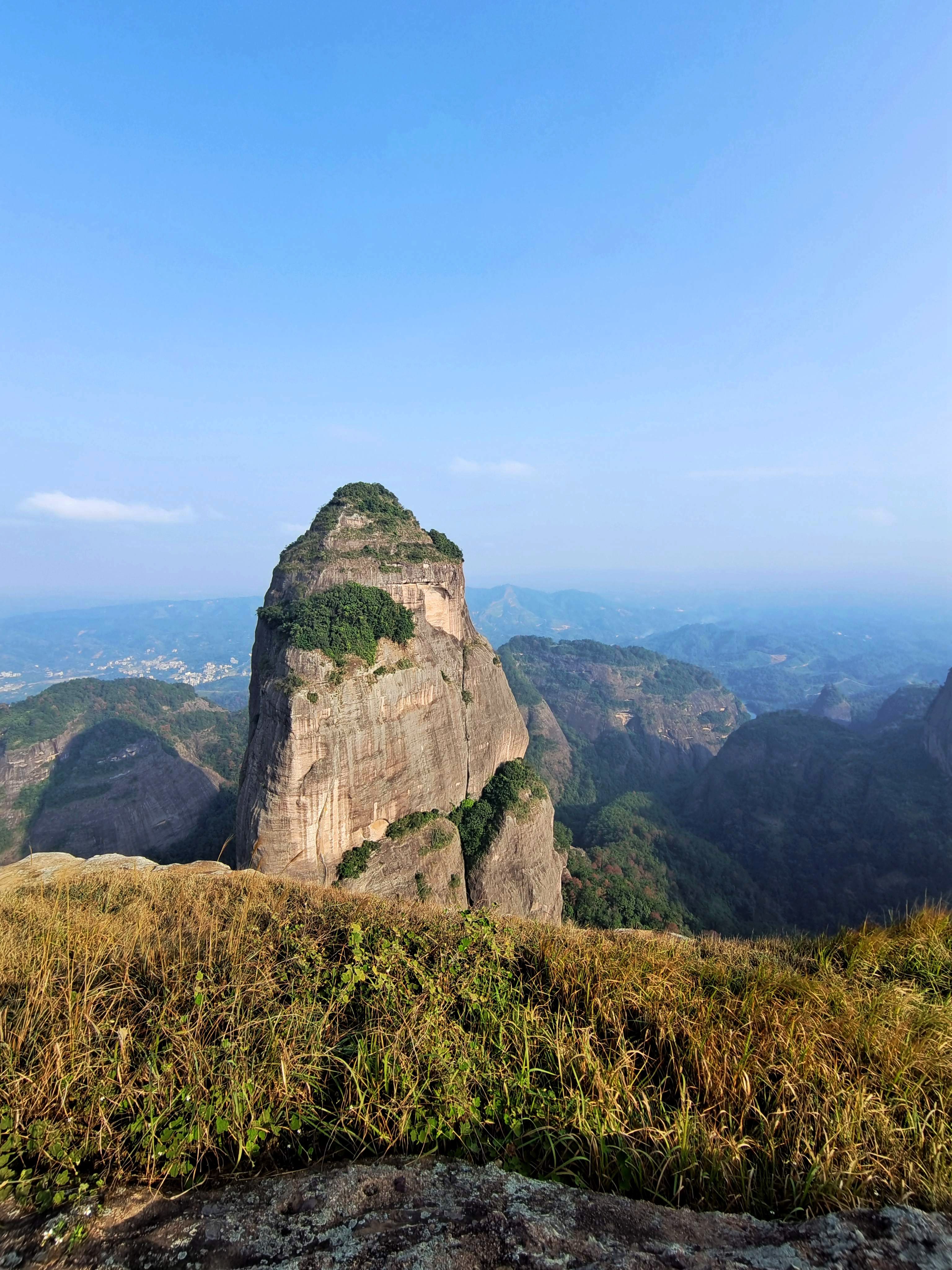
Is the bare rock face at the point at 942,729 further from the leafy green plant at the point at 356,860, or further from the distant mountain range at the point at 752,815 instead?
the leafy green plant at the point at 356,860

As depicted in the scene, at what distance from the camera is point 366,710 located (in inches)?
724

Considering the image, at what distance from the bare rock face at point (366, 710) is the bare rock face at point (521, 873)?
914mm

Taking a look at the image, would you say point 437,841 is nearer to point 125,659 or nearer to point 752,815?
point 752,815

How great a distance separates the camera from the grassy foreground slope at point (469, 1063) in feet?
7.18

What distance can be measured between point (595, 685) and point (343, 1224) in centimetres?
9219

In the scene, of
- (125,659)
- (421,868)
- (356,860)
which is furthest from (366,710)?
(125,659)

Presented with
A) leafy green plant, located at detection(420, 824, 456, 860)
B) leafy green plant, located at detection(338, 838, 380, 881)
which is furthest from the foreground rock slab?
leafy green plant, located at detection(420, 824, 456, 860)

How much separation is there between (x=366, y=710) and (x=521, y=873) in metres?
11.0

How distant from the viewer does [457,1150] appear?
7.65 feet

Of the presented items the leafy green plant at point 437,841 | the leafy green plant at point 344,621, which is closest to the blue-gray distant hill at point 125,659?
the leafy green plant at point 344,621

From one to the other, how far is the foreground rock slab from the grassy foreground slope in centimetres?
25

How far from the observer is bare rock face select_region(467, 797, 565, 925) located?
2211 centimetres

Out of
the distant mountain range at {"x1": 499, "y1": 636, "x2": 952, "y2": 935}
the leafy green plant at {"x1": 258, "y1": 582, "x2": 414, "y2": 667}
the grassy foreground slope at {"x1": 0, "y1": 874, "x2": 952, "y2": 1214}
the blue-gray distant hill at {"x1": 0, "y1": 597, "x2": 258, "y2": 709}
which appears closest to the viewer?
the grassy foreground slope at {"x1": 0, "y1": 874, "x2": 952, "y2": 1214}

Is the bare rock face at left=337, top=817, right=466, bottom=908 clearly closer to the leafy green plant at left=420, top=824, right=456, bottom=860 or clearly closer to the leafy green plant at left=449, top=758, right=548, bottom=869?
the leafy green plant at left=420, top=824, right=456, bottom=860
